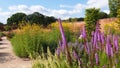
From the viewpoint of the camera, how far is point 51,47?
11.6m

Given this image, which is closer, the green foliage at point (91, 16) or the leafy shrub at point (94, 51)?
the leafy shrub at point (94, 51)

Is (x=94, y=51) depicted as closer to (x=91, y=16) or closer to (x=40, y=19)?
(x=91, y=16)

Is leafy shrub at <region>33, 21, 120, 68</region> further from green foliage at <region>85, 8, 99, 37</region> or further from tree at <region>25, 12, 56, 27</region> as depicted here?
tree at <region>25, 12, 56, 27</region>

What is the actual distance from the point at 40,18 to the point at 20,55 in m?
27.1

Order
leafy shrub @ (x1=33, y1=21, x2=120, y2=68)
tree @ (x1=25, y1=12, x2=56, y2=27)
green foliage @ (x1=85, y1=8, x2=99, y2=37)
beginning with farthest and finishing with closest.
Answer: tree @ (x1=25, y1=12, x2=56, y2=27), green foliage @ (x1=85, y1=8, x2=99, y2=37), leafy shrub @ (x1=33, y1=21, x2=120, y2=68)

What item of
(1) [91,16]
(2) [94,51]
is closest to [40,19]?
(1) [91,16]

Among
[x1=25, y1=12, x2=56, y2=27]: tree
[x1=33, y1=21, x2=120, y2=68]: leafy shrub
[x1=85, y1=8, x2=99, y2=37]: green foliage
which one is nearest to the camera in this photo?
[x1=33, y1=21, x2=120, y2=68]: leafy shrub

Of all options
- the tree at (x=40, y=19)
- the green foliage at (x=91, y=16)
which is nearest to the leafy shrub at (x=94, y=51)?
the green foliage at (x=91, y=16)

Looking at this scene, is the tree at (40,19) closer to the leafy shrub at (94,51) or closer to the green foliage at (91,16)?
the green foliage at (91,16)

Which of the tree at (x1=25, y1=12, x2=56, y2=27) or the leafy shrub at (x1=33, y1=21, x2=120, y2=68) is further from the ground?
the leafy shrub at (x1=33, y1=21, x2=120, y2=68)

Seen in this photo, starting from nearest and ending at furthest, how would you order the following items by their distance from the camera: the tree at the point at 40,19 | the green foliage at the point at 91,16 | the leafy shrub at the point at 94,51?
the leafy shrub at the point at 94,51
the green foliage at the point at 91,16
the tree at the point at 40,19

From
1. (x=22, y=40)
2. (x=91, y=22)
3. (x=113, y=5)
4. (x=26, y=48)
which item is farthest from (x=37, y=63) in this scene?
(x=113, y=5)

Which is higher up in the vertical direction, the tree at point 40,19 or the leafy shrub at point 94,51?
the leafy shrub at point 94,51

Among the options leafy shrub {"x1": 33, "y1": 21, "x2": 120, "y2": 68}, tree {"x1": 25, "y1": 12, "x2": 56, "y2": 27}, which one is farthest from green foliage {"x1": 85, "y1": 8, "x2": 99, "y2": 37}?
leafy shrub {"x1": 33, "y1": 21, "x2": 120, "y2": 68}
